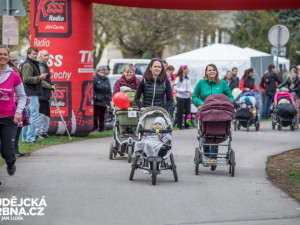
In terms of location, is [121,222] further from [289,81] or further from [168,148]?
Result: [289,81]

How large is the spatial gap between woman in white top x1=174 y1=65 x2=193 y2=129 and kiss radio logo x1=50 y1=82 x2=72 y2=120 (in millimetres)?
4526

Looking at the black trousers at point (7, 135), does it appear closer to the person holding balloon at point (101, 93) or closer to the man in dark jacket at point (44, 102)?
the man in dark jacket at point (44, 102)

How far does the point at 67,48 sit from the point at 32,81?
2.14m

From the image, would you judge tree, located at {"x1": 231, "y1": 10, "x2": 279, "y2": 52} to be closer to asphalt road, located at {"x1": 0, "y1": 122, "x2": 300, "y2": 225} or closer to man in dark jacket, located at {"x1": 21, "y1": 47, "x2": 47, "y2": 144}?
man in dark jacket, located at {"x1": 21, "y1": 47, "x2": 47, "y2": 144}

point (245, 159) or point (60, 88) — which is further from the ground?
point (60, 88)

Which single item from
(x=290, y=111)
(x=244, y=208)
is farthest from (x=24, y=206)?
(x=290, y=111)

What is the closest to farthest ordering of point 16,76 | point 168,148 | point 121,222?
point 121,222, point 16,76, point 168,148

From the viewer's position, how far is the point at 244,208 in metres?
8.44

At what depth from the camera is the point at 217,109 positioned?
11.0 m

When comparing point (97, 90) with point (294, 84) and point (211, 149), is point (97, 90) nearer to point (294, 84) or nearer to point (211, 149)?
point (294, 84)

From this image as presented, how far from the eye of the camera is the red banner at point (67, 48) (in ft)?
53.8

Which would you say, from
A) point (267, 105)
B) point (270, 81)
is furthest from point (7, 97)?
point (267, 105)

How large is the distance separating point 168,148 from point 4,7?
5.02 metres

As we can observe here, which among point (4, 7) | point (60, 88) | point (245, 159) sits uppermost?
point (4, 7)
